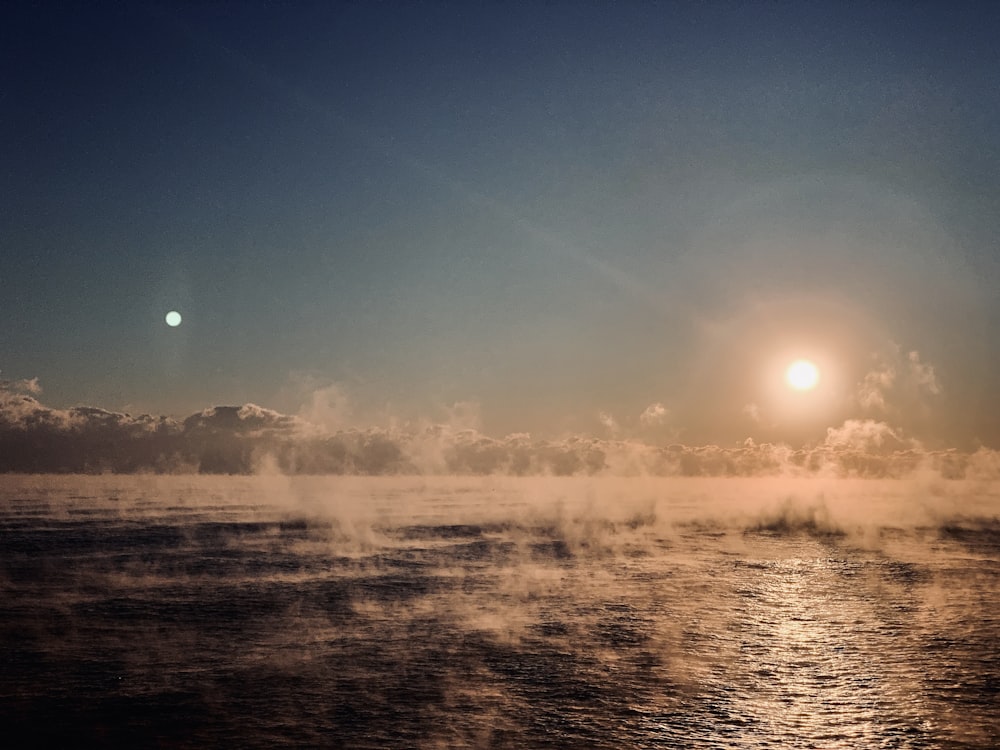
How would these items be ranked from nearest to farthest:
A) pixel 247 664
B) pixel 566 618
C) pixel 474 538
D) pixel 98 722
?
pixel 98 722
pixel 247 664
pixel 566 618
pixel 474 538

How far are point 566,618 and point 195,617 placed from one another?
3208 centimetres

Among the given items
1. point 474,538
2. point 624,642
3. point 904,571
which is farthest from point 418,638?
point 474,538

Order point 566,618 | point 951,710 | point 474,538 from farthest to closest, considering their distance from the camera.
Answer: point 474,538, point 566,618, point 951,710

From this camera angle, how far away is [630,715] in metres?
38.3

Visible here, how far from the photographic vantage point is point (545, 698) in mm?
41250

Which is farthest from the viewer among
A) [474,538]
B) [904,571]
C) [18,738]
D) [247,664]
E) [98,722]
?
[474,538]

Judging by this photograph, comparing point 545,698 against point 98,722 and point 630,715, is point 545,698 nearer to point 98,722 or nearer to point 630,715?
point 630,715

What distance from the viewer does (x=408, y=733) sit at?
35500 mm

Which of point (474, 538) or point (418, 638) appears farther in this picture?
point (474, 538)

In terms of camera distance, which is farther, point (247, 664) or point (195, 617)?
point (195, 617)

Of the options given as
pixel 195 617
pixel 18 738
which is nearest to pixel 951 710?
pixel 18 738

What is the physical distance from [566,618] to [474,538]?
106995 millimetres

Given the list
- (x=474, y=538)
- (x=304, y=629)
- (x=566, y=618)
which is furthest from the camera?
(x=474, y=538)

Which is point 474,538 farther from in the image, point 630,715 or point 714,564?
point 630,715
